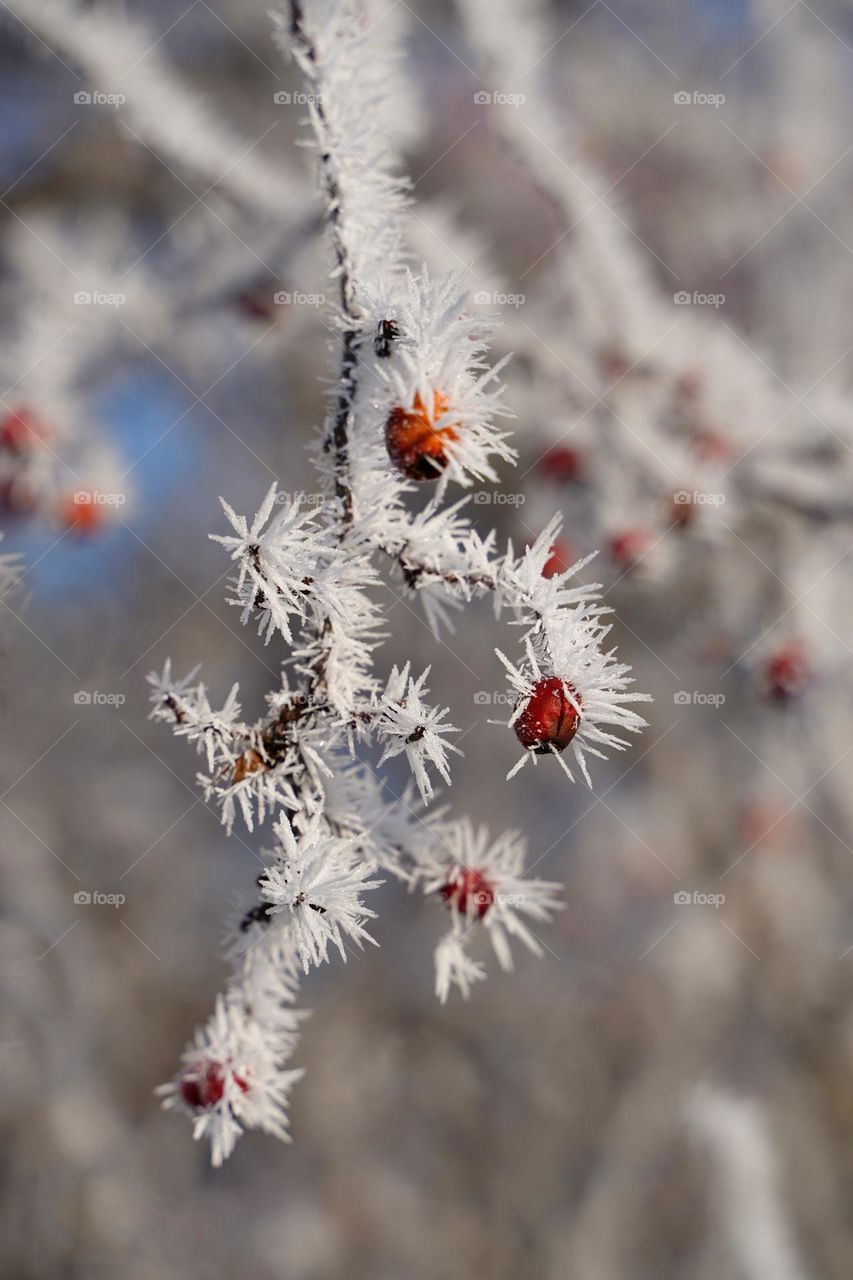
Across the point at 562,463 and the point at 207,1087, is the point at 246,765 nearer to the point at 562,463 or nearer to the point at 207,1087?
the point at 207,1087

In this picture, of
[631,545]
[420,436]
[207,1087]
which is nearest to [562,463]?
[631,545]

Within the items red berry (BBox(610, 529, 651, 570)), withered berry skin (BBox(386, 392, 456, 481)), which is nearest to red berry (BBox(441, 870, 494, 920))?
withered berry skin (BBox(386, 392, 456, 481))

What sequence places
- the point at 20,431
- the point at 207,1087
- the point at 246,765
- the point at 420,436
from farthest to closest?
the point at 20,431 → the point at 207,1087 → the point at 246,765 → the point at 420,436

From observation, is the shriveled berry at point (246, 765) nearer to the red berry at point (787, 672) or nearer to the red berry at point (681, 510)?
the red berry at point (681, 510)

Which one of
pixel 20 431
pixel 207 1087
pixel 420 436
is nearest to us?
pixel 420 436

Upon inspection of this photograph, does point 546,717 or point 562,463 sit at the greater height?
point 562,463
